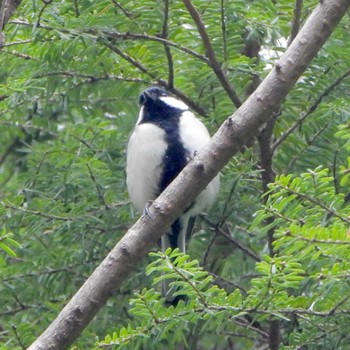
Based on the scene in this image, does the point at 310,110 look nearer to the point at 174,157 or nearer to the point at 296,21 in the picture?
the point at 296,21

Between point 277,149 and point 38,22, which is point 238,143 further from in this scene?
point 277,149

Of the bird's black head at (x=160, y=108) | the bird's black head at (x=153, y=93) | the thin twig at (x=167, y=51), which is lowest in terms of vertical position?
the bird's black head at (x=160, y=108)

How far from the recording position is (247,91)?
3398mm

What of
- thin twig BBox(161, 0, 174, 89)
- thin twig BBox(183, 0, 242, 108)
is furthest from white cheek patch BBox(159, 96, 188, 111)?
thin twig BBox(183, 0, 242, 108)

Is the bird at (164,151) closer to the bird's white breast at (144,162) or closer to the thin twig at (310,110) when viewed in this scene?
the bird's white breast at (144,162)

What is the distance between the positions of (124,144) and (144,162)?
0.19 metres

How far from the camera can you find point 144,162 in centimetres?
311

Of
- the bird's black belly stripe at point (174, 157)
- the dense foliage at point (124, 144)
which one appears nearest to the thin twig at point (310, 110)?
the dense foliage at point (124, 144)

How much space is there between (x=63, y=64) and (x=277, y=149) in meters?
0.72

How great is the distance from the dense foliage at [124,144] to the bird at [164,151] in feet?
0.18

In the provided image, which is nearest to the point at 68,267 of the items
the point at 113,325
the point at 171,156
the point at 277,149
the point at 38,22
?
the point at 113,325

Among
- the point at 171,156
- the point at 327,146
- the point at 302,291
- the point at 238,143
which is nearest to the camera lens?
the point at 238,143

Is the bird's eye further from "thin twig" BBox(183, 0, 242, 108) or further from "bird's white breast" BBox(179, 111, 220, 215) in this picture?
"thin twig" BBox(183, 0, 242, 108)

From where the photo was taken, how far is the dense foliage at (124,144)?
2.76 m
